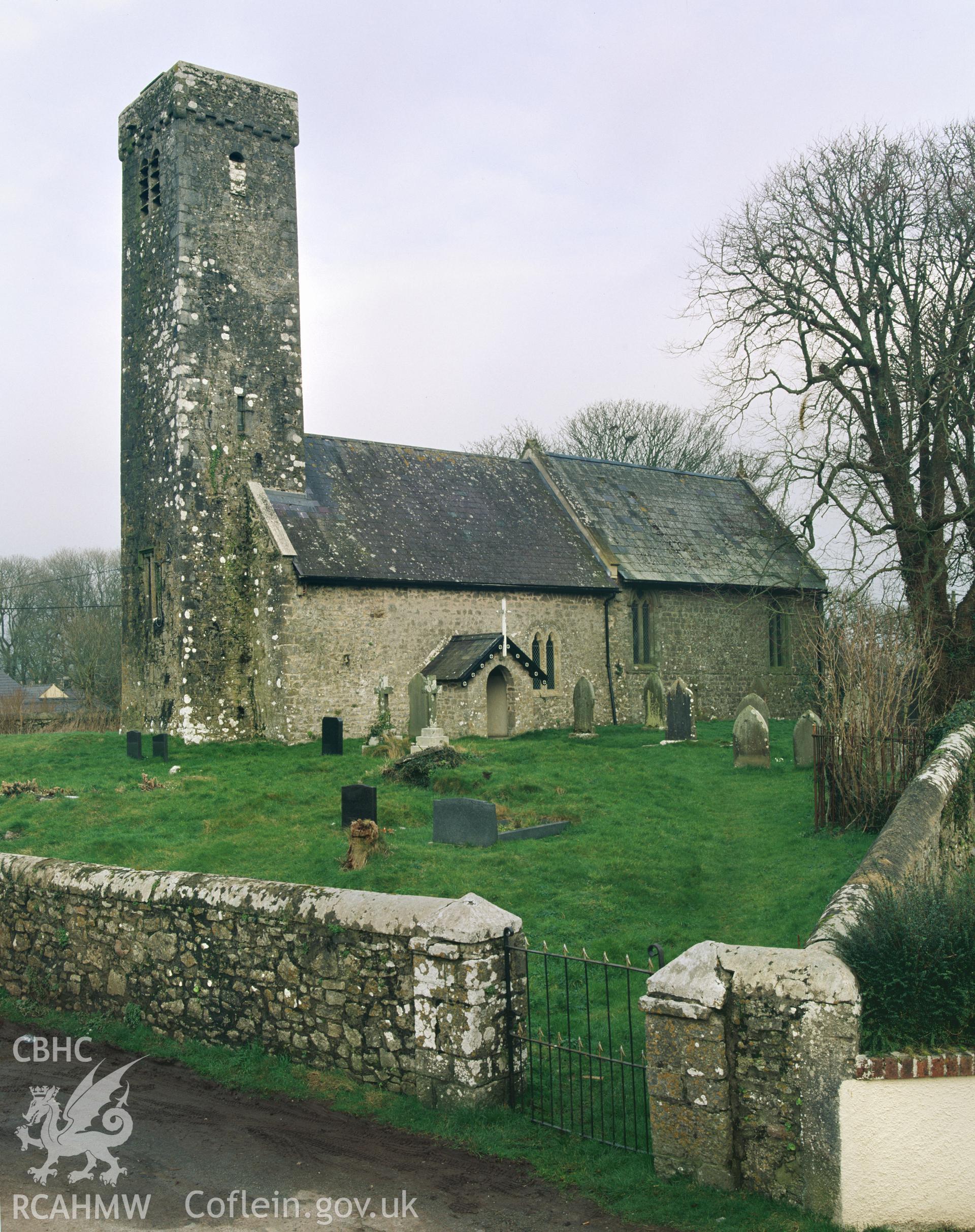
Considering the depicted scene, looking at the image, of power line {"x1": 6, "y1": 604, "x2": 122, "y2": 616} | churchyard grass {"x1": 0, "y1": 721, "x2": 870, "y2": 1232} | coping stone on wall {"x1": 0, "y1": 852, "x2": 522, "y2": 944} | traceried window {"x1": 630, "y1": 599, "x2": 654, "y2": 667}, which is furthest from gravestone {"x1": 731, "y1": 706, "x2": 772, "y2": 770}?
power line {"x1": 6, "y1": 604, "x2": 122, "y2": 616}

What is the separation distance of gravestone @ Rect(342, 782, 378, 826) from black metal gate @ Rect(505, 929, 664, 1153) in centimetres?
564

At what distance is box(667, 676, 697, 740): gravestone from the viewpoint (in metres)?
23.2

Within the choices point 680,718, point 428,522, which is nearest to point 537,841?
point 680,718

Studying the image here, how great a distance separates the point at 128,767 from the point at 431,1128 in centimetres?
1561

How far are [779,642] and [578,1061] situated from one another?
2713cm

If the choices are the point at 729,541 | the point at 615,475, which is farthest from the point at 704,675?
the point at 615,475

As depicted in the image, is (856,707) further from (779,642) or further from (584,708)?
(779,642)

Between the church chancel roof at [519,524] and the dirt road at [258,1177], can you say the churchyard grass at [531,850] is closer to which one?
the dirt road at [258,1177]

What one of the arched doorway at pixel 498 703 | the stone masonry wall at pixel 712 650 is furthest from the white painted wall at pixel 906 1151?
the stone masonry wall at pixel 712 650

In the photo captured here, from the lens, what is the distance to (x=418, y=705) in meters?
21.4

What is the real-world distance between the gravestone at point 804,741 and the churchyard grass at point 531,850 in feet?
1.79

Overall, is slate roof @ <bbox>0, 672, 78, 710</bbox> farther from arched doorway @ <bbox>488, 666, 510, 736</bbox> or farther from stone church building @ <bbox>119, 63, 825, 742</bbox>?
arched doorway @ <bbox>488, 666, 510, 736</bbox>

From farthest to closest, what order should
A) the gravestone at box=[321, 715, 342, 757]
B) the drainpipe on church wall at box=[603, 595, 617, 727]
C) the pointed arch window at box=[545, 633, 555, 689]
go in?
the drainpipe on church wall at box=[603, 595, 617, 727]
the pointed arch window at box=[545, 633, 555, 689]
the gravestone at box=[321, 715, 342, 757]

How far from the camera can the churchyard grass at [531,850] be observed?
6.43 meters
